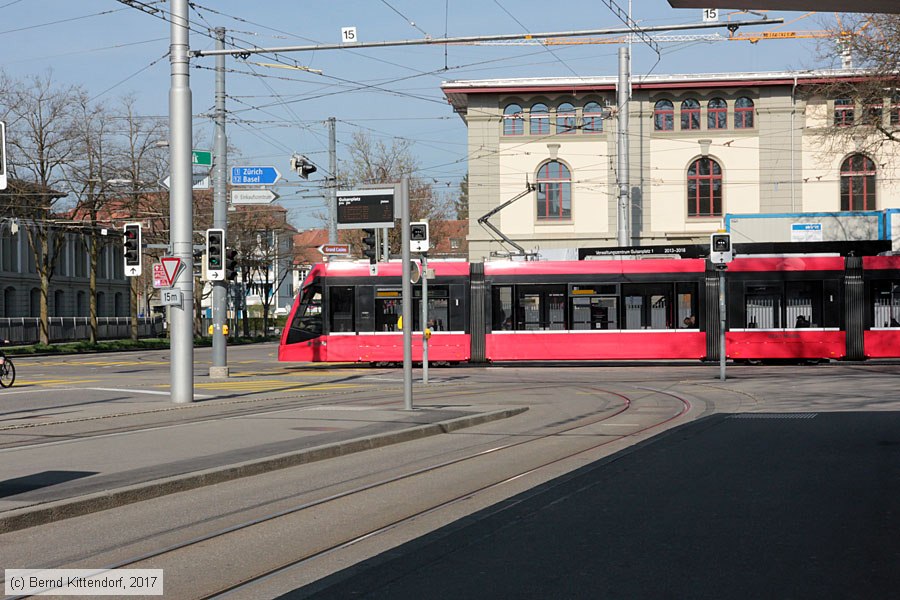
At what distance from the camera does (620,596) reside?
5.82 m

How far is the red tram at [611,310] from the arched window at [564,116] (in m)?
24.0

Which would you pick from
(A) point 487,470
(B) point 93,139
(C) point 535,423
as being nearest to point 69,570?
(A) point 487,470

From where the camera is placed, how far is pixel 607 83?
181ft

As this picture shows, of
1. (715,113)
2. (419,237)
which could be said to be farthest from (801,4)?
(715,113)

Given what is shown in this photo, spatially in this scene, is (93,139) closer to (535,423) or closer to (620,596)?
(535,423)

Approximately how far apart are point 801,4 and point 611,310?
79.5 feet

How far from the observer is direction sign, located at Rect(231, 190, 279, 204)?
2716cm

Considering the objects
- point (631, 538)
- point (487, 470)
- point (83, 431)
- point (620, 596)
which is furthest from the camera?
point (83, 431)

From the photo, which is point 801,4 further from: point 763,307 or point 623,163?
point 623,163

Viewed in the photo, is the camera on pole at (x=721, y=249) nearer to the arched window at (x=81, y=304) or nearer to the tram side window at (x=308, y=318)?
the tram side window at (x=308, y=318)

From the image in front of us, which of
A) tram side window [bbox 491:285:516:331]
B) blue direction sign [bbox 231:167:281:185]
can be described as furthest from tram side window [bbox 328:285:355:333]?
blue direction sign [bbox 231:167:281:185]

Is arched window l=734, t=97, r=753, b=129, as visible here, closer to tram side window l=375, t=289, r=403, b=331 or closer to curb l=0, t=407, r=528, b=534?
tram side window l=375, t=289, r=403, b=331

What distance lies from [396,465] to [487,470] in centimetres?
110

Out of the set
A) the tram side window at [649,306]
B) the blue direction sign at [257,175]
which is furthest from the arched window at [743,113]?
the blue direction sign at [257,175]
